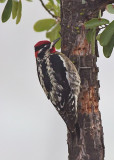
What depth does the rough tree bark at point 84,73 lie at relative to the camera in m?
2.77

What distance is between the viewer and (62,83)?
299 cm

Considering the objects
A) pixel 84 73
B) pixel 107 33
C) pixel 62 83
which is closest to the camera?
pixel 107 33

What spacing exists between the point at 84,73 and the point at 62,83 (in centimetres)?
21

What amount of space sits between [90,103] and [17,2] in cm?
92

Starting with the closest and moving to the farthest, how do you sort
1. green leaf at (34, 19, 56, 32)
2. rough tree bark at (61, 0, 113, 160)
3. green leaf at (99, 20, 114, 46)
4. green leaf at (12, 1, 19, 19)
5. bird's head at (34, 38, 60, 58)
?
green leaf at (99, 20, 114, 46) < rough tree bark at (61, 0, 113, 160) < green leaf at (12, 1, 19, 19) < bird's head at (34, 38, 60, 58) < green leaf at (34, 19, 56, 32)

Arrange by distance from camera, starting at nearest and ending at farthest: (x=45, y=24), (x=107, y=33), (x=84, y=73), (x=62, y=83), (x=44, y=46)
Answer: (x=107, y=33), (x=84, y=73), (x=62, y=83), (x=44, y=46), (x=45, y=24)

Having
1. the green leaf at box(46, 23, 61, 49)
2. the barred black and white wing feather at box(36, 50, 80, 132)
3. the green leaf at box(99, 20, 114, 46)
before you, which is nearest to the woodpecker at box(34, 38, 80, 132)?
the barred black and white wing feather at box(36, 50, 80, 132)

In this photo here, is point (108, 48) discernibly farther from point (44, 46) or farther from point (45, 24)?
point (45, 24)

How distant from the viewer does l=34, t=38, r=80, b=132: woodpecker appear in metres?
2.91

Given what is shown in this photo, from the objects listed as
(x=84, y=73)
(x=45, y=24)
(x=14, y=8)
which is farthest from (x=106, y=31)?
(x=45, y=24)

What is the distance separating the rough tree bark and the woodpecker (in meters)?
0.05

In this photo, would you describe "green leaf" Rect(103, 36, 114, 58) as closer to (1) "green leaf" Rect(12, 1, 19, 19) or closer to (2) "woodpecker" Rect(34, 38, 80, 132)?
(2) "woodpecker" Rect(34, 38, 80, 132)

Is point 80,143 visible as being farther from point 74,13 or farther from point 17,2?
point 17,2

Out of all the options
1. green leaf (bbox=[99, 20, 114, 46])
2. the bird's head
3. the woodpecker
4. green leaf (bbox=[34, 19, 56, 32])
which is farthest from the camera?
green leaf (bbox=[34, 19, 56, 32])
